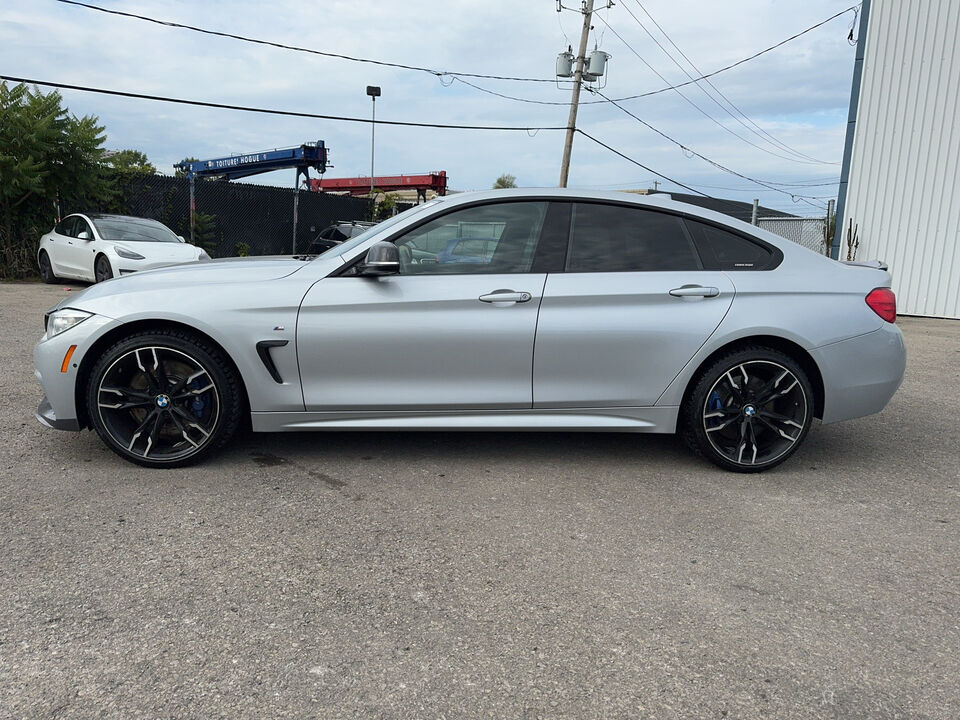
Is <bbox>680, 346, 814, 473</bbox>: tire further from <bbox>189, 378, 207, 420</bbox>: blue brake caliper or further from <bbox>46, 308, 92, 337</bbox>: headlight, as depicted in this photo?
<bbox>46, 308, 92, 337</bbox>: headlight

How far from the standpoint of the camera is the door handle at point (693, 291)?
4070 millimetres

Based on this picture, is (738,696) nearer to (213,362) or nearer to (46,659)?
(46,659)

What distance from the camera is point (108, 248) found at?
13.0m

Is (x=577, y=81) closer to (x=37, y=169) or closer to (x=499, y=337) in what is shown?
(x=37, y=169)

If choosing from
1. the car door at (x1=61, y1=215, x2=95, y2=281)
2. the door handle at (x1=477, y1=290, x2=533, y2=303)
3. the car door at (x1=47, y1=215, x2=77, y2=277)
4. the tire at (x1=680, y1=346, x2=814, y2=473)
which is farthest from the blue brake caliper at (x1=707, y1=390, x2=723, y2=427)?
the car door at (x1=47, y1=215, x2=77, y2=277)

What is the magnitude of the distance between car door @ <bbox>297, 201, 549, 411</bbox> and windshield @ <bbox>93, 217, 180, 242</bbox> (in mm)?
11020

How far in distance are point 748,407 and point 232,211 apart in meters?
18.8

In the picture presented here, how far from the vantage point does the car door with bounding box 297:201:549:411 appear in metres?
3.92

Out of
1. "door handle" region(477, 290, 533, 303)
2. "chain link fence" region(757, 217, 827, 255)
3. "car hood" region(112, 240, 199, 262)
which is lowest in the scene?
"car hood" region(112, 240, 199, 262)

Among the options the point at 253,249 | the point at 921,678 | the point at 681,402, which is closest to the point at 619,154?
the point at 253,249

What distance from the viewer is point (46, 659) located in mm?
2273

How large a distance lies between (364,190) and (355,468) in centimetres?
3149

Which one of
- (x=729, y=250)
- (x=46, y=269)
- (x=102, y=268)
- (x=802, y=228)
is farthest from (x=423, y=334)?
(x=802, y=228)

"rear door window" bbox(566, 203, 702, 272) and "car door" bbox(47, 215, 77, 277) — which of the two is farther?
"car door" bbox(47, 215, 77, 277)
